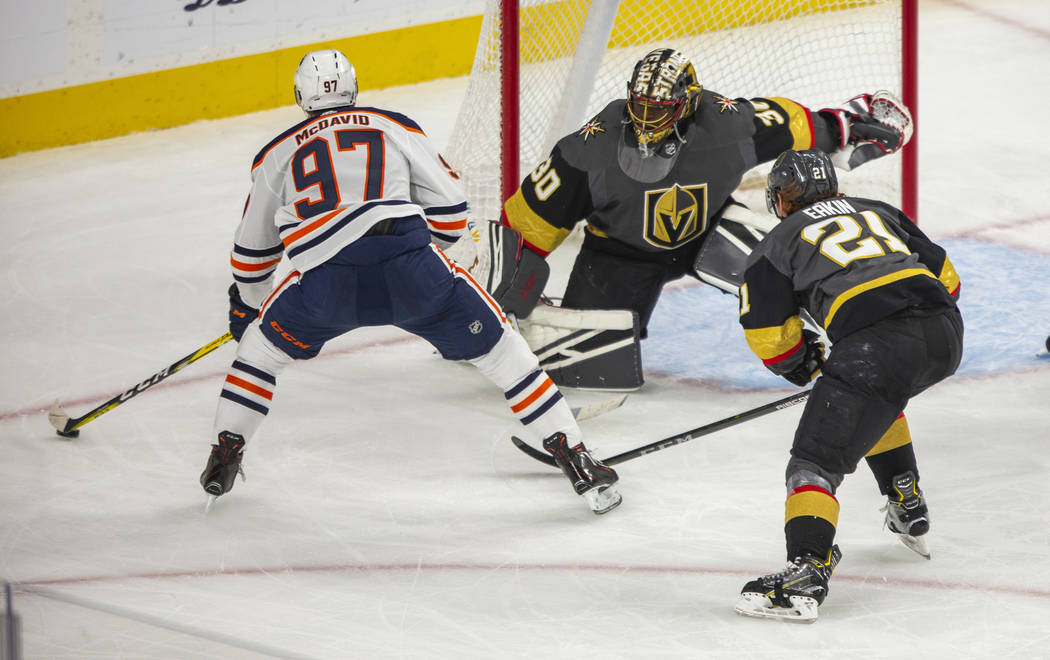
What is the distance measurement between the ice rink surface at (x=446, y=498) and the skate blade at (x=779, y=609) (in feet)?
0.10

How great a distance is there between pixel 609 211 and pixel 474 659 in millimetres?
1811

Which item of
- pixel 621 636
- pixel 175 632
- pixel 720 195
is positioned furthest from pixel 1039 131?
pixel 175 632

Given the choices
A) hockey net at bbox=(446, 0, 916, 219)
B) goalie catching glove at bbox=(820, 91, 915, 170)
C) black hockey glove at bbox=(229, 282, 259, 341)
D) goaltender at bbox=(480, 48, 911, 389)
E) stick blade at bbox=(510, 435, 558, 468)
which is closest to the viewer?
black hockey glove at bbox=(229, 282, 259, 341)

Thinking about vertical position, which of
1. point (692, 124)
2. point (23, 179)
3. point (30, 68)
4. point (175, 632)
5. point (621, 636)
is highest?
point (175, 632)

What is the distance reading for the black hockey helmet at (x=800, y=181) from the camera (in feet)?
10.6

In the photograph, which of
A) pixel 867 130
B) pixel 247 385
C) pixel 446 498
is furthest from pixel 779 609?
pixel 867 130

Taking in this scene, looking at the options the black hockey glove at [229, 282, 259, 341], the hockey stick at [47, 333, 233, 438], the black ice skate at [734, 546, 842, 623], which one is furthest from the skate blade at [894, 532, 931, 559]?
the hockey stick at [47, 333, 233, 438]

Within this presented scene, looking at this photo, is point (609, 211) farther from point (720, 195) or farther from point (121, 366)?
point (121, 366)

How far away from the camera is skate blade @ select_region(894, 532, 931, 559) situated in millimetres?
3301

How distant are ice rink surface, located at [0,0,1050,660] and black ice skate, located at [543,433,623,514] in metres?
0.06

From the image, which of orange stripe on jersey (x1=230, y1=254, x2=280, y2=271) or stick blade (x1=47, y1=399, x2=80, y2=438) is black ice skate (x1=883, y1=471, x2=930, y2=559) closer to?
orange stripe on jersey (x1=230, y1=254, x2=280, y2=271)

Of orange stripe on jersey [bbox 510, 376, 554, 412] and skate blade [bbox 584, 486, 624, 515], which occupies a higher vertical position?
orange stripe on jersey [bbox 510, 376, 554, 412]

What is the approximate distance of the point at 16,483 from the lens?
388 centimetres

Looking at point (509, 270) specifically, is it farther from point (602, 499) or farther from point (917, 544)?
point (917, 544)
